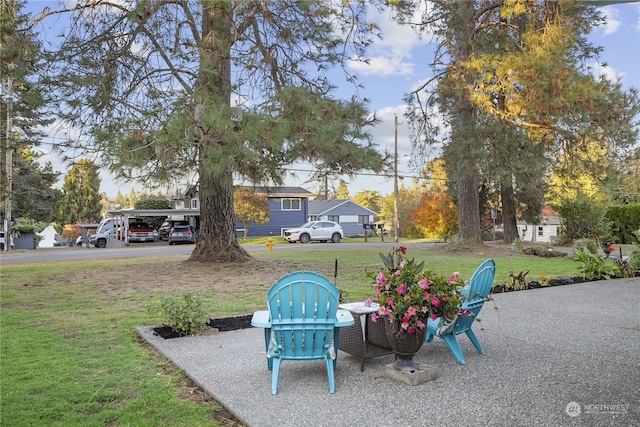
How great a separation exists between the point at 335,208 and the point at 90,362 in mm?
38636

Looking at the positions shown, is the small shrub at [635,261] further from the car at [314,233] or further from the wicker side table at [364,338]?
the car at [314,233]

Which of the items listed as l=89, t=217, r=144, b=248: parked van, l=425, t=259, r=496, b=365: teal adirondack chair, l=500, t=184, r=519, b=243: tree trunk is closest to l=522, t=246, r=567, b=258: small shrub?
l=500, t=184, r=519, b=243: tree trunk

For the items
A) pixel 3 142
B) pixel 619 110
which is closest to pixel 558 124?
pixel 619 110

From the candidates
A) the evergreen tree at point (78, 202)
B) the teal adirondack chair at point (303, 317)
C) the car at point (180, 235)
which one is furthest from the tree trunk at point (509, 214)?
the evergreen tree at point (78, 202)

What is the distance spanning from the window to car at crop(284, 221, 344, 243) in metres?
8.62

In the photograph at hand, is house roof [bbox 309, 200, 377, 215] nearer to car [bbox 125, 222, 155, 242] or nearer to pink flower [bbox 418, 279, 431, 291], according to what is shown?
car [bbox 125, 222, 155, 242]

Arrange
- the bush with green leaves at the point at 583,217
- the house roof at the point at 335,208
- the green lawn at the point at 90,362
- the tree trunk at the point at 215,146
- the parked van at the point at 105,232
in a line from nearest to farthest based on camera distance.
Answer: the green lawn at the point at 90,362 < the tree trunk at the point at 215,146 < the bush with green leaves at the point at 583,217 < the parked van at the point at 105,232 < the house roof at the point at 335,208

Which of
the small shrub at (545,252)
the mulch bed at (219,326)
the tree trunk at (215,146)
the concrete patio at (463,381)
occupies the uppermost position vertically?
the tree trunk at (215,146)

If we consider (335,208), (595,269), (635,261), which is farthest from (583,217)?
(335,208)

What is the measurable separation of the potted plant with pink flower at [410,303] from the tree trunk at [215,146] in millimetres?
3375

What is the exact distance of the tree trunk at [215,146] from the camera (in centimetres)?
635

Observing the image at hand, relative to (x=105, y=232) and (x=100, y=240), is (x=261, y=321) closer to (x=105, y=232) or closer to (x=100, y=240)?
(x=100, y=240)

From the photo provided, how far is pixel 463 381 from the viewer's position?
3.69m

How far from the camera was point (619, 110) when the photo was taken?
10.8 meters
